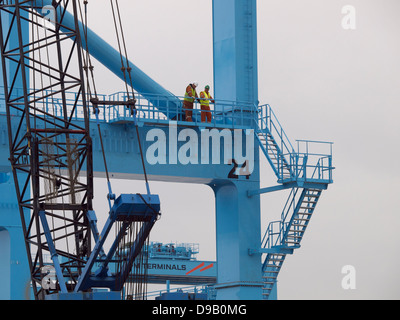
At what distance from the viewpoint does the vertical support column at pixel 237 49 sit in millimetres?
46500

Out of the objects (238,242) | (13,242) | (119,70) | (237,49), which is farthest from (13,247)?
(237,49)

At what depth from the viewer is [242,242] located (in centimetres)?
4644

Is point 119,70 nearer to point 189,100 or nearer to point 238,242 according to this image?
point 189,100

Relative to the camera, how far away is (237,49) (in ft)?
152

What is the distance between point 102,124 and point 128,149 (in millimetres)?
1466

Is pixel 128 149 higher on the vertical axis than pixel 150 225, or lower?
higher

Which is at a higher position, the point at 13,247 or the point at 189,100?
the point at 189,100

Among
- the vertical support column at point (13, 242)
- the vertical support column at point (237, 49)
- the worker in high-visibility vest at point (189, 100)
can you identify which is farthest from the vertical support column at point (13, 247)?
the vertical support column at point (237, 49)

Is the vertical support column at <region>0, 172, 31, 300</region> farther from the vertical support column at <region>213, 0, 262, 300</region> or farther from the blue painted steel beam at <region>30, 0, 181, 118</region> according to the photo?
the vertical support column at <region>213, 0, 262, 300</region>

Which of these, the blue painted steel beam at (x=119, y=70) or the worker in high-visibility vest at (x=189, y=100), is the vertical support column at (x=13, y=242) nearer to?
the blue painted steel beam at (x=119, y=70)
